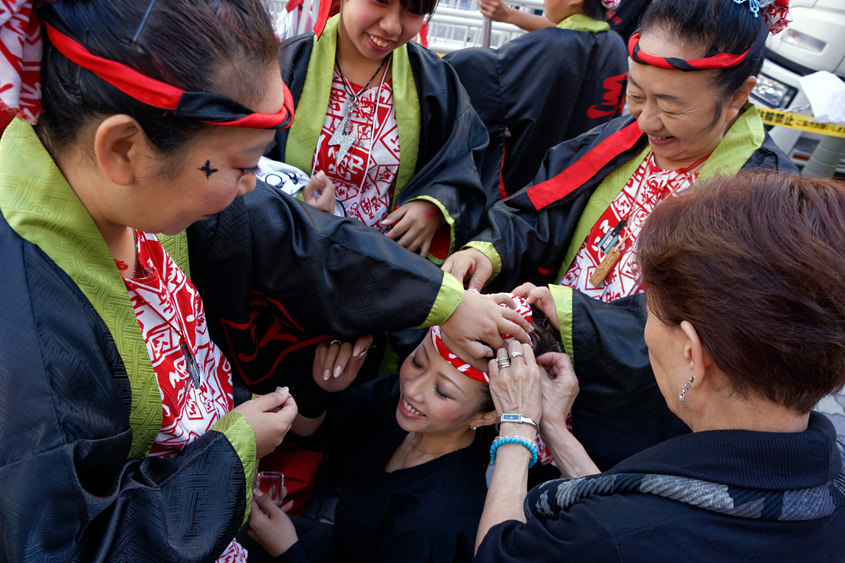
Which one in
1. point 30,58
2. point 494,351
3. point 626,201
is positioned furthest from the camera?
point 626,201

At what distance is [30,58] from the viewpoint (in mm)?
976

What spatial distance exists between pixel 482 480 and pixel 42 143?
1.54 meters

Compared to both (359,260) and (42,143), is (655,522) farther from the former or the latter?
(42,143)

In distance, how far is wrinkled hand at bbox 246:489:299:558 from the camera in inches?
76.4

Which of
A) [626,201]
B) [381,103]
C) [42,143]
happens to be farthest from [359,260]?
[626,201]

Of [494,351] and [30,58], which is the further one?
[494,351]

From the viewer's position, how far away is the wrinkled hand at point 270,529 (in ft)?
6.36

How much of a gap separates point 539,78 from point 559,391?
6.74ft

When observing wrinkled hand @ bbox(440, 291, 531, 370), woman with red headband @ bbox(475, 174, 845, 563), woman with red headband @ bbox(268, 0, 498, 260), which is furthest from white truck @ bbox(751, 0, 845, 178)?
woman with red headband @ bbox(475, 174, 845, 563)

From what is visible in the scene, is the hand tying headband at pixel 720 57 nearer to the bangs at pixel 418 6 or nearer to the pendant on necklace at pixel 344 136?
the bangs at pixel 418 6

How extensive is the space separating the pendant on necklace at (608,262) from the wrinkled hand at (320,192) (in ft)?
3.16

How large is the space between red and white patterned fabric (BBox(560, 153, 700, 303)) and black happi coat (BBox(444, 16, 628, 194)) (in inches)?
40.5

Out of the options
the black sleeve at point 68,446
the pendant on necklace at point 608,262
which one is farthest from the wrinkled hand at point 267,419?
the pendant on necklace at point 608,262

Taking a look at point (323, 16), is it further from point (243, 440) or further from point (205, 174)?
point (243, 440)
